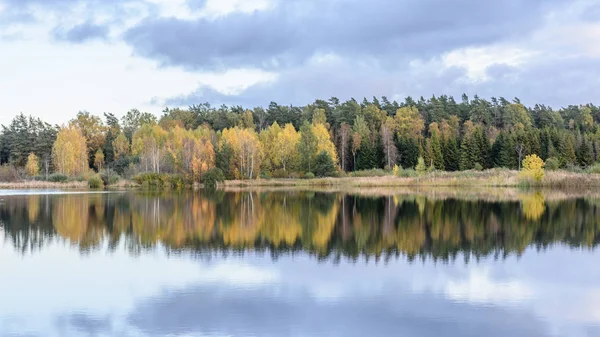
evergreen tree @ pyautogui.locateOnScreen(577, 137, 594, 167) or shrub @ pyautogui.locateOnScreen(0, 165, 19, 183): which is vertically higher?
evergreen tree @ pyautogui.locateOnScreen(577, 137, 594, 167)

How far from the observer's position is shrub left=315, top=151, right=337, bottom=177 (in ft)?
227

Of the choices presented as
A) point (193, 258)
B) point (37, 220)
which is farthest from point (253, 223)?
point (37, 220)

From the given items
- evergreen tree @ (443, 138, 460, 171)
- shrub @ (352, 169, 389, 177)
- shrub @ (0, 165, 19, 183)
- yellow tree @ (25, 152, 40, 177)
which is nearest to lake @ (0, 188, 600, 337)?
shrub @ (352, 169, 389, 177)

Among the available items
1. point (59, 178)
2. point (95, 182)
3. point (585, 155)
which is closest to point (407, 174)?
point (585, 155)

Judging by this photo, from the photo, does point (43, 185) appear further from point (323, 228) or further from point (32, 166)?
point (323, 228)

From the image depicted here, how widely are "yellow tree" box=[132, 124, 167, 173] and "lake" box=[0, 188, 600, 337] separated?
147 feet

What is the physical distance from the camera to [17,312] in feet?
35.9

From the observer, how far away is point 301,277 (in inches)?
540

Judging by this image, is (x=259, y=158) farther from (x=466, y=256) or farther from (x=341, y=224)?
(x=466, y=256)

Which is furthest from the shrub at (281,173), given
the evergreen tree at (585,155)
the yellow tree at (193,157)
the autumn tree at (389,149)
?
the evergreen tree at (585,155)

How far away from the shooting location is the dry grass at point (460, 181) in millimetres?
55531

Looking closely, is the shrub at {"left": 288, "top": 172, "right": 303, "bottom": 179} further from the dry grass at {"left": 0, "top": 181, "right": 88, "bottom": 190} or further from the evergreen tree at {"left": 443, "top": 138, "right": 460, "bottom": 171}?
the dry grass at {"left": 0, "top": 181, "right": 88, "bottom": 190}

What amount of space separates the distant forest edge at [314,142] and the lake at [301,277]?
45.3 metres

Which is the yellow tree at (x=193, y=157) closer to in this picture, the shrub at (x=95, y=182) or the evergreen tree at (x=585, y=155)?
the shrub at (x=95, y=182)
